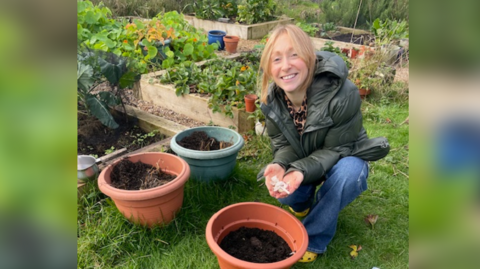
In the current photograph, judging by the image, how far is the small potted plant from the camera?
4.52m

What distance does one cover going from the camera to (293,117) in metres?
2.01

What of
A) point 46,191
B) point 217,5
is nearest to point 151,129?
point 46,191

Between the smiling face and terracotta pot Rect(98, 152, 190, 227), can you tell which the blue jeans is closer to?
the smiling face

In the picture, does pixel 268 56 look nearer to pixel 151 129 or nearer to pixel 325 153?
pixel 325 153

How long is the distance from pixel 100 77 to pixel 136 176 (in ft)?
3.70

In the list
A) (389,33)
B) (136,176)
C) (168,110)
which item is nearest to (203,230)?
(136,176)

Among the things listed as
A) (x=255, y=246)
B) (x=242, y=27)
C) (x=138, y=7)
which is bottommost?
(x=255, y=246)

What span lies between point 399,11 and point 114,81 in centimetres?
602

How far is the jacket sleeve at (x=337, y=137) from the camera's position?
176 centimetres

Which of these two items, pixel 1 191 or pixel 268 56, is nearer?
pixel 1 191

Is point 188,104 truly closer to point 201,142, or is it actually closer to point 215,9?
point 201,142

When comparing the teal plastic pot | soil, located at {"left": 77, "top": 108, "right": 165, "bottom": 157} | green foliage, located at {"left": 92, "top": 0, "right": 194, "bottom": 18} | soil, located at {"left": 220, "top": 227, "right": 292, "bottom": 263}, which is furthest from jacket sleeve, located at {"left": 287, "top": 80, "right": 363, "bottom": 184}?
green foliage, located at {"left": 92, "top": 0, "right": 194, "bottom": 18}

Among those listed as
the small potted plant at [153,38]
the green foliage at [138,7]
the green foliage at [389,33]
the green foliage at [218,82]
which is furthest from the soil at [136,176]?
the green foliage at [138,7]

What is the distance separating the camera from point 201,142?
2.62 m
